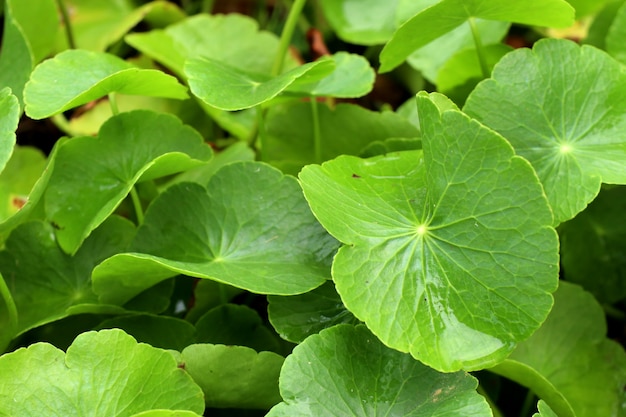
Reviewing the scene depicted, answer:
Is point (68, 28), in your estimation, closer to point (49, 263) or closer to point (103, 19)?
point (103, 19)

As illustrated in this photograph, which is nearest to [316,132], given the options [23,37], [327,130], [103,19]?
[327,130]

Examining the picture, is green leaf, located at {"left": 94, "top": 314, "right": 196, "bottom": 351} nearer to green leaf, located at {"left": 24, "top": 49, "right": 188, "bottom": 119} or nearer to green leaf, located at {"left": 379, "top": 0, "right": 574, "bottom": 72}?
green leaf, located at {"left": 24, "top": 49, "right": 188, "bottom": 119}

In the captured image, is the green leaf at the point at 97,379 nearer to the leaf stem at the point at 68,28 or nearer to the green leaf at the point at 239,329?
the green leaf at the point at 239,329

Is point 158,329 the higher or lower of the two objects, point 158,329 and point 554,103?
the lower

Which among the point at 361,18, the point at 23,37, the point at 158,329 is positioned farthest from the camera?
the point at 361,18

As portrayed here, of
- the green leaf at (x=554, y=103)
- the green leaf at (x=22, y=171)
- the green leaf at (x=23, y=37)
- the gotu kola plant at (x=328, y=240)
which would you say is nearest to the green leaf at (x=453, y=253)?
the gotu kola plant at (x=328, y=240)

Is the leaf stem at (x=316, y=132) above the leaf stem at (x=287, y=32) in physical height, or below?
below
